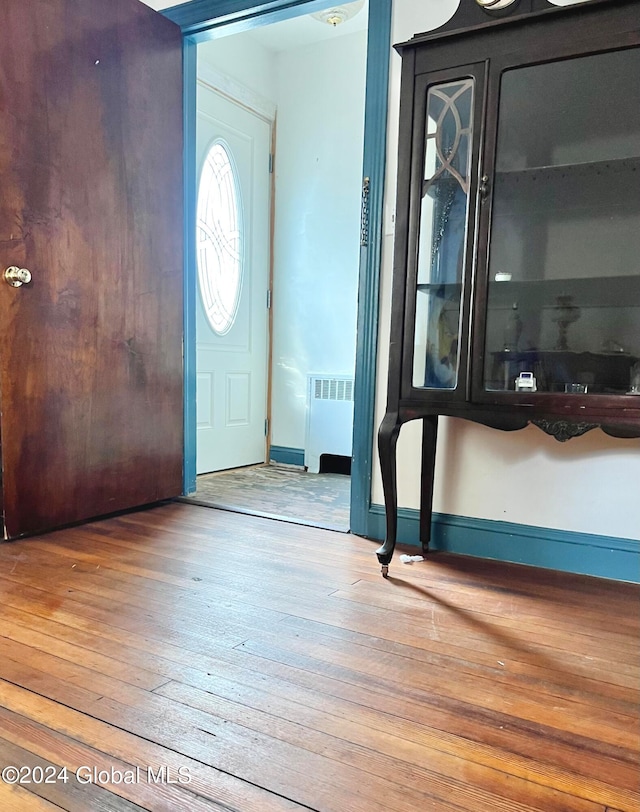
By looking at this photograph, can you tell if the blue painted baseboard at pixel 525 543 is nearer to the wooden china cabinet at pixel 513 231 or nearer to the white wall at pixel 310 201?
the wooden china cabinet at pixel 513 231

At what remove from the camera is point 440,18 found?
1.88m

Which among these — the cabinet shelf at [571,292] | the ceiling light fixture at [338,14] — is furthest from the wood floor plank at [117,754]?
the ceiling light fixture at [338,14]

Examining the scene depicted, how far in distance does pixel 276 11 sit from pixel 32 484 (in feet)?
6.47

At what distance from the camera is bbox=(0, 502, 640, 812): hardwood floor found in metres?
0.83

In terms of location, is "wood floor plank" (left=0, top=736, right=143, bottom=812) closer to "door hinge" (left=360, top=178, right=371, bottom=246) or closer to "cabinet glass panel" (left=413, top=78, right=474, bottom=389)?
"cabinet glass panel" (left=413, top=78, right=474, bottom=389)

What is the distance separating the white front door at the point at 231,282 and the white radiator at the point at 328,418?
1.14 ft

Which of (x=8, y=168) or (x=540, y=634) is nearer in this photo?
(x=540, y=634)

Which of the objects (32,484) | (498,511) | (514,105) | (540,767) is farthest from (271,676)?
(514,105)

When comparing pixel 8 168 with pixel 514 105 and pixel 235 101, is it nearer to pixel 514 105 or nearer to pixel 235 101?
pixel 514 105

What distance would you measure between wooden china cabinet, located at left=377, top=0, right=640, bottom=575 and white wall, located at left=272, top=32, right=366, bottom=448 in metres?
1.69

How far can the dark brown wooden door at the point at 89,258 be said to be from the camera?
6.14 feet

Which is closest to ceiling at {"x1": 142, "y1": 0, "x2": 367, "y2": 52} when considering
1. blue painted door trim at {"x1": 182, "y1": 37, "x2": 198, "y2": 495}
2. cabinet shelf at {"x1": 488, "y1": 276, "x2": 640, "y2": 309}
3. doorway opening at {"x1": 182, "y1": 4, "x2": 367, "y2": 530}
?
doorway opening at {"x1": 182, "y1": 4, "x2": 367, "y2": 530}

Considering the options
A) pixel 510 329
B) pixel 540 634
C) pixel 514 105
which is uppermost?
pixel 514 105

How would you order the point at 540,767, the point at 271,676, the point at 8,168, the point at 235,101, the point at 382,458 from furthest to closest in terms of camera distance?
the point at 235,101 → the point at 8,168 → the point at 382,458 → the point at 271,676 → the point at 540,767
